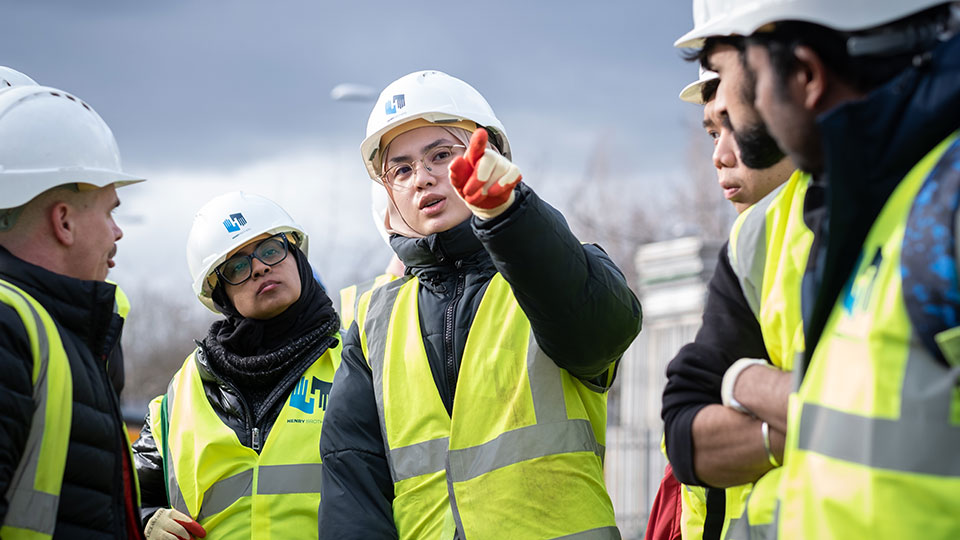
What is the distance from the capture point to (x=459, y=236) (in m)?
3.62

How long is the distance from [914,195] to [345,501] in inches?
86.2

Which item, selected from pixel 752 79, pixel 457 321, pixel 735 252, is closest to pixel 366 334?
pixel 457 321

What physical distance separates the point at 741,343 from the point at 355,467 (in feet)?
4.94

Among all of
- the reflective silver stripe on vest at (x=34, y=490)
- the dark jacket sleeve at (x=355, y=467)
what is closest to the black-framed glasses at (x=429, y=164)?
the dark jacket sleeve at (x=355, y=467)

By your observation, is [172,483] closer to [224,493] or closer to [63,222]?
[224,493]

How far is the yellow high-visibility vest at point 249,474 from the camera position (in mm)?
4348

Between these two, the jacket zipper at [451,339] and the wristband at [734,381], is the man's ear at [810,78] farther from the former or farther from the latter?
the jacket zipper at [451,339]

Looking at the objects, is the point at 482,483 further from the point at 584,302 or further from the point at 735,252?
the point at 735,252

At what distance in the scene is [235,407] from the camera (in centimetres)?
458

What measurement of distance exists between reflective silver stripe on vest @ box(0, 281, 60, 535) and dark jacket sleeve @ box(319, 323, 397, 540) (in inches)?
36.6

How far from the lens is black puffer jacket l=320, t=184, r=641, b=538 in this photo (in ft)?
9.83

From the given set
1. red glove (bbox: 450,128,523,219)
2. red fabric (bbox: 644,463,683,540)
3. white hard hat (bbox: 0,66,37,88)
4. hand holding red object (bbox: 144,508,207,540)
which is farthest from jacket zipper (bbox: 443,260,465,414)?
white hard hat (bbox: 0,66,37,88)

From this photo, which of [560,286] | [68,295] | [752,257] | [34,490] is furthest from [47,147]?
[752,257]

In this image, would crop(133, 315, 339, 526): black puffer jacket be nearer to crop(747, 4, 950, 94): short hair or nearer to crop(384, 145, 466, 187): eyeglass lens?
crop(384, 145, 466, 187): eyeglass lens
